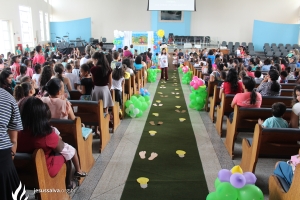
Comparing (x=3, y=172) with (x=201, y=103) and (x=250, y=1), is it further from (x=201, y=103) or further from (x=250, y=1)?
(x=250, y=1)

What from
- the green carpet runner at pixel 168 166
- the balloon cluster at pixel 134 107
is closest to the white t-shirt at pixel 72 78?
the balloon cluster at pixel 134 107

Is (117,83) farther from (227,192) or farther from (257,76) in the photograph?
(227,192)

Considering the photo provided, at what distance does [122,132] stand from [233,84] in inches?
85.7

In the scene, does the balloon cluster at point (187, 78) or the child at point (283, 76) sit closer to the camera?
the child at point (283, 76)

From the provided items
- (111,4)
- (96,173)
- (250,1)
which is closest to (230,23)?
(250,1)

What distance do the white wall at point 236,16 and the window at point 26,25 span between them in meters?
11.1

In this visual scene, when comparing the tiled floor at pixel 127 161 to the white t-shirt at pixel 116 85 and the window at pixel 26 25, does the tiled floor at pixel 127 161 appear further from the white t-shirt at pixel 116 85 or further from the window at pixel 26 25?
the window at pixel 26 25

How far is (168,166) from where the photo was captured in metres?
3.57

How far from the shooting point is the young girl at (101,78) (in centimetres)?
445

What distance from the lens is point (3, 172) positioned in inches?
71.1

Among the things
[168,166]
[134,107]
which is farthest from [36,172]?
[134,107]

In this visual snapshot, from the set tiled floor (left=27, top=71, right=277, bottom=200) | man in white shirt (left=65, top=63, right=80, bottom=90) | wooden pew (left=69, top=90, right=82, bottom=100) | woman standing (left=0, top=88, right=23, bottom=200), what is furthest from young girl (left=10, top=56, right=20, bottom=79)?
woman standing (left=0, top=88, right=23, bottom=200)

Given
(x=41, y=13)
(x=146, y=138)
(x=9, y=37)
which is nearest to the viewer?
(x=146, y=138)

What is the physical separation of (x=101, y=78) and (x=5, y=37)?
34.1 ft
